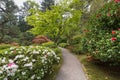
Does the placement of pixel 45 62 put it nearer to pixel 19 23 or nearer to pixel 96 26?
pixel 96 26

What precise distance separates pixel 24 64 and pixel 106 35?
396cm

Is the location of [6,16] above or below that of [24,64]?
above

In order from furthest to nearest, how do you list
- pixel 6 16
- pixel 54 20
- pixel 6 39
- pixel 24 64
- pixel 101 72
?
pixel 6 16
pixel 6 39
pixel 54 20
pixel 101 72
pixel 24 64

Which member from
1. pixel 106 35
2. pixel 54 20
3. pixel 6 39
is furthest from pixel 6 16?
pixel 106 35

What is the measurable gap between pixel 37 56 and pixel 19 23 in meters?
25.9

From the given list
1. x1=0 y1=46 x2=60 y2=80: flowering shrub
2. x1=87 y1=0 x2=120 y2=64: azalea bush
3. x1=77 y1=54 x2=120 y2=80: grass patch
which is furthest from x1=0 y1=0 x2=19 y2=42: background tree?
x1=0 y1=46 x2=60 y2=80: flowering shrub

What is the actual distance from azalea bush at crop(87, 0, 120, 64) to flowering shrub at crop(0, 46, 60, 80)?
2233 mm

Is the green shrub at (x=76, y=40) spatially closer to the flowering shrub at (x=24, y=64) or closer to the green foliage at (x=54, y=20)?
the green foliage at (x=54, y=20)

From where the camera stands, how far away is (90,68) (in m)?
8.47

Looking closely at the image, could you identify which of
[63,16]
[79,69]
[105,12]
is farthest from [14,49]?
[63,16]

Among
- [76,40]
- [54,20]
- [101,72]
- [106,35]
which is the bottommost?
[101,72]

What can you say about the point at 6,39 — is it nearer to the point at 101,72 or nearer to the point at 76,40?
the point at 76,40

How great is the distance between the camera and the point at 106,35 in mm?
7566

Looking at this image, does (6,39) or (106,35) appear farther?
(6,39)
